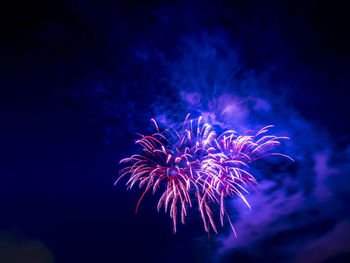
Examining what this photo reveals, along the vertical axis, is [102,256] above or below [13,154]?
below

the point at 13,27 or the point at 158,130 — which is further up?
the point at 13,27

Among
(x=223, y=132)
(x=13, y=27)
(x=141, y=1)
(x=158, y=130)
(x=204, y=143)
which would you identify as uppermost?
(x=141, y=1)

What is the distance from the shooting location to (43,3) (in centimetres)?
977

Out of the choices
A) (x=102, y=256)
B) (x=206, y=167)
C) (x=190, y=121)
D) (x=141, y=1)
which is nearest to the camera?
(x=141, y=1)

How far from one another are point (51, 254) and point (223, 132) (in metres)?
20.6

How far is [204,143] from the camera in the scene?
41.4ft

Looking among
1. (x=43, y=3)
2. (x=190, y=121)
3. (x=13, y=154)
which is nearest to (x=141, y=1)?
(x=43, y=3)

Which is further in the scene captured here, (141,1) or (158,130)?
(158,130)

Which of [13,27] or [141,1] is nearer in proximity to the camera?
[13,27]

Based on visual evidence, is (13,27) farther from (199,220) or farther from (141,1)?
(199,220)

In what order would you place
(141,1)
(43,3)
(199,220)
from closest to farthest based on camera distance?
1. (43,3)
2. (141,1)
3. (199,220)

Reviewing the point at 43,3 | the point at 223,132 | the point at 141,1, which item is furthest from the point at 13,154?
the point at 223,132

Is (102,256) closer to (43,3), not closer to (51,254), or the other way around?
(51,254)

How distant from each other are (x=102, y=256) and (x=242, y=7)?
25845mm
